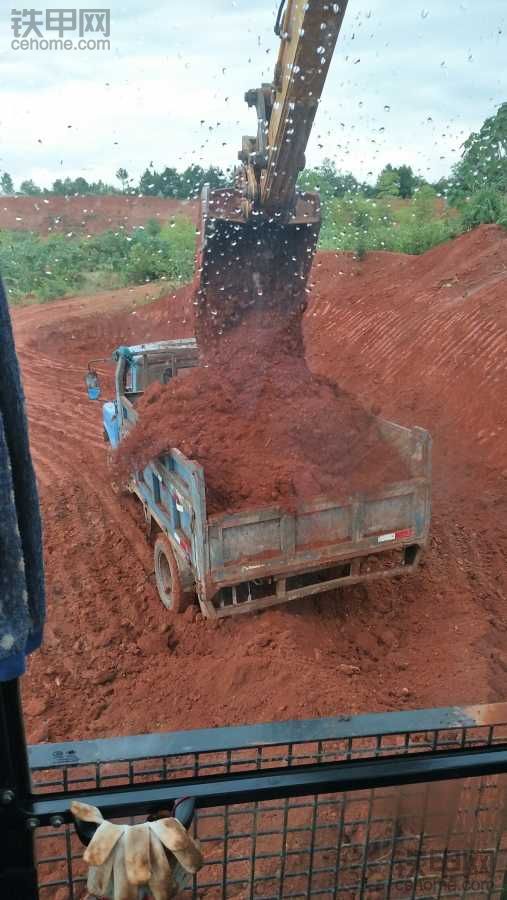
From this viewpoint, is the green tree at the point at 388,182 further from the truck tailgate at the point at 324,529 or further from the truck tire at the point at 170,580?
the truck tire at the point at 170,580

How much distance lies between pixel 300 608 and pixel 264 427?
111cm

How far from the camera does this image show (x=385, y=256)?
10133 millimetres

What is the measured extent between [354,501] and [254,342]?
1245 mm

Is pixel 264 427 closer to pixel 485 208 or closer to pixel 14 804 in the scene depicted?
pixel 14 804

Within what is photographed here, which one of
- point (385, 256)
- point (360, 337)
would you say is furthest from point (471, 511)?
point (385, 256)

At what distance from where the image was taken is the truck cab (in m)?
5.17

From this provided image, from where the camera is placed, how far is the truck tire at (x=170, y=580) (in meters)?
3.75

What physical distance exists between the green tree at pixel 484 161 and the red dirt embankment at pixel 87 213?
11.8 ft

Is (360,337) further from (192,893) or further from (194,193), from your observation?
(192,893)

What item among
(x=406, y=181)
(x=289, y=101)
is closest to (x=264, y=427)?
(x=289, y=101)

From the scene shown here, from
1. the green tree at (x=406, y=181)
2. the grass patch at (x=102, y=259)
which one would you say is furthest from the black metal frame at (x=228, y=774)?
the green tree at (x=406, y=181)

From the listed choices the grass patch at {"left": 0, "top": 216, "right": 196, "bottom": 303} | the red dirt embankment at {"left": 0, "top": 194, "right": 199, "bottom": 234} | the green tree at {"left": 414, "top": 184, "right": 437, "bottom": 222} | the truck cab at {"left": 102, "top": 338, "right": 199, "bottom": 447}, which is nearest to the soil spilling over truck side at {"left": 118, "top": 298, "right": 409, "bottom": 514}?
the truck cab at {"left": 102, "top": 338, "right": 199, "bottom": 447}

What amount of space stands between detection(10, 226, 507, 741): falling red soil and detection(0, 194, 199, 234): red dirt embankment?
1142 millimetres

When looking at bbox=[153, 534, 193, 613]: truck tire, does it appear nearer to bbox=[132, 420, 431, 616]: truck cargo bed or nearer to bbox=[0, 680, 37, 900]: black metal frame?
bbox=[132, 420, 431, 616]: truck cargo bed
